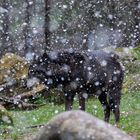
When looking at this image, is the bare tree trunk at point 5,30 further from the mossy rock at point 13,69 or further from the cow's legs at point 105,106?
the cow's legs at point 105,106

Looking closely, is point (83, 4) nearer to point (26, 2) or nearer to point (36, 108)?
point (26, 2)

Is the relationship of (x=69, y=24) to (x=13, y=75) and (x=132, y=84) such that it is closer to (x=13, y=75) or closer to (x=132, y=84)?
(x=13, y=75)

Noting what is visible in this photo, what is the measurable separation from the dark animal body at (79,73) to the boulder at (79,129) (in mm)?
5352

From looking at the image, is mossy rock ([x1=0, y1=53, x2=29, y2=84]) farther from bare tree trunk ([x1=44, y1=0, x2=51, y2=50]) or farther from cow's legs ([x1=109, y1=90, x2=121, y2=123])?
bare tree trunk ([x1=44, y1=0, x2=51, y2=50])

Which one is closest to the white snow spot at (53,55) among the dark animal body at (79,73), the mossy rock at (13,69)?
the dark animal body at (79,73)

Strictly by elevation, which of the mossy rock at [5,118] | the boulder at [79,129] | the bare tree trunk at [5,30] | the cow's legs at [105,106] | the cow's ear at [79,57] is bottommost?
the mossy rock at [5,118]

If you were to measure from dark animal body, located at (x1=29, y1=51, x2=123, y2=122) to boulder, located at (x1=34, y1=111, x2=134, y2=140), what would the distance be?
5.35 meters

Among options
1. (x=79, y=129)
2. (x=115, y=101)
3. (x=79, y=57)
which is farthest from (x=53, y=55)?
(x=79, y=129)

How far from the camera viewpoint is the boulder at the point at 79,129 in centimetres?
458

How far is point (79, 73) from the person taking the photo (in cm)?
1059

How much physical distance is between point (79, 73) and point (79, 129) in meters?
5.88

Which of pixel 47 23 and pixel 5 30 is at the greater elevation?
pixel 47 23

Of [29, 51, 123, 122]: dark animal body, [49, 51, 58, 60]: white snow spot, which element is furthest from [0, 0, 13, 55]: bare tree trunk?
[49, 51, 58, 60]: white snow spot

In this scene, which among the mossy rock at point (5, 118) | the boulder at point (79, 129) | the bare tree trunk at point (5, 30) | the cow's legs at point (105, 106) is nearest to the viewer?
the boulder at point (79, 129)
